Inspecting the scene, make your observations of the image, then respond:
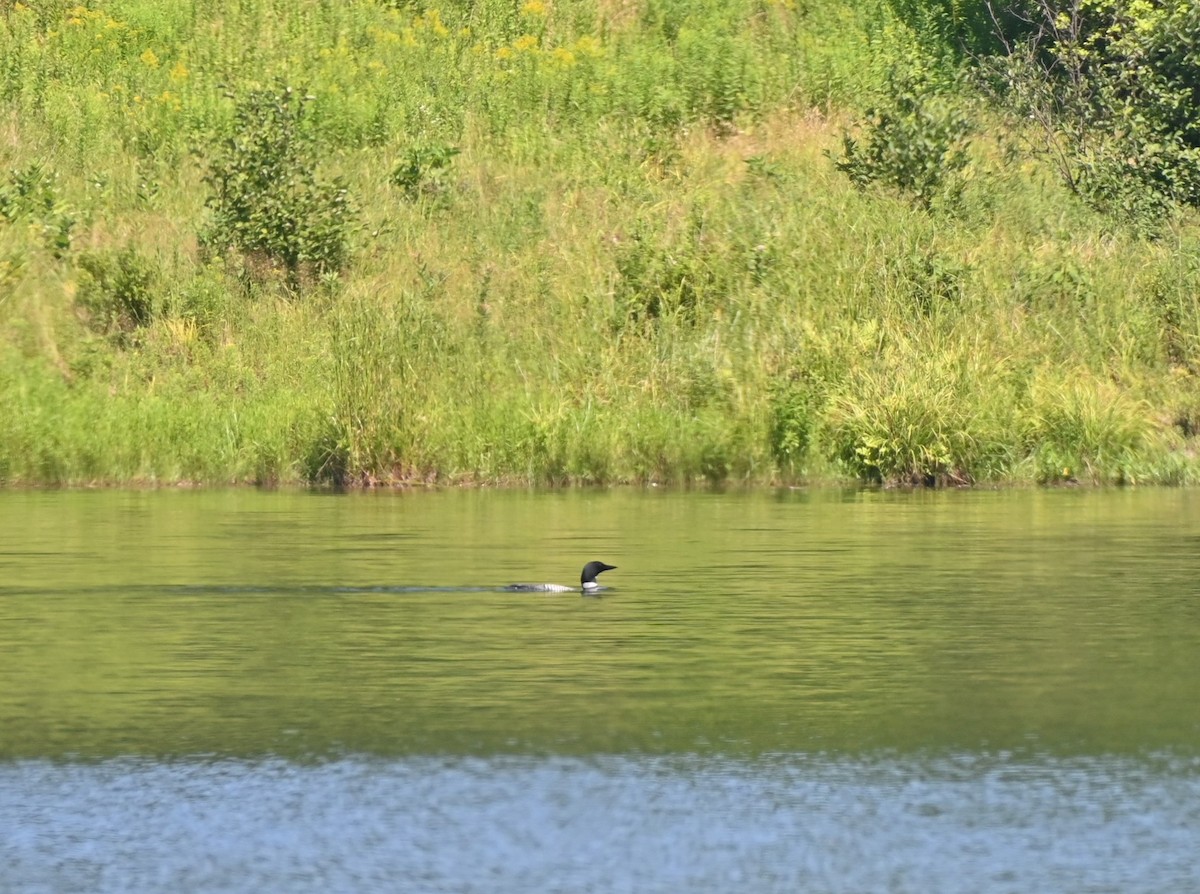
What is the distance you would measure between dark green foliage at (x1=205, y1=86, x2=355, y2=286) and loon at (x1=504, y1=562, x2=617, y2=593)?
1441 centimetres

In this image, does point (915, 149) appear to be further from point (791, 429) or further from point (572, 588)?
point (572, 588)

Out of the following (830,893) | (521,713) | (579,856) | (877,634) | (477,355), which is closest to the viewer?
(830,893)

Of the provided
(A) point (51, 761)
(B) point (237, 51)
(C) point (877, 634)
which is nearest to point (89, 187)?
(B) point (237, 51)

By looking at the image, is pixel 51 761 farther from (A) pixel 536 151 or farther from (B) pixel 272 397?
(A) pixel 536 151

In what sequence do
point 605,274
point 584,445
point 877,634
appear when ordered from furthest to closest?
point 605,274
point 584,445
point 877,634

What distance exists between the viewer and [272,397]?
84.4ft

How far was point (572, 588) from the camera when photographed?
571 inches

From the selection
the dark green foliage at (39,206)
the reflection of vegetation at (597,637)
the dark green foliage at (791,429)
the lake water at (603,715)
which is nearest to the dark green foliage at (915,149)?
the dark green foliage at (791,429)

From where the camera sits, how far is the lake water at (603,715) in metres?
7.53

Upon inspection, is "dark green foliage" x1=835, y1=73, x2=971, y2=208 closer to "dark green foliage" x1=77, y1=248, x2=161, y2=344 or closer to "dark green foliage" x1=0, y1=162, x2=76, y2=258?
"dark green foliage" x1=77, y1=248, x2=161, y2=344

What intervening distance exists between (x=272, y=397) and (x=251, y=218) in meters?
3.72

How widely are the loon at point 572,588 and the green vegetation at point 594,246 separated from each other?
9.46 m

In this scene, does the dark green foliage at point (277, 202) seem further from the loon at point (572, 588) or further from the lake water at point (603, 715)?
the loon at point (572, 588)

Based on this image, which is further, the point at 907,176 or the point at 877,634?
the point at 907,176
